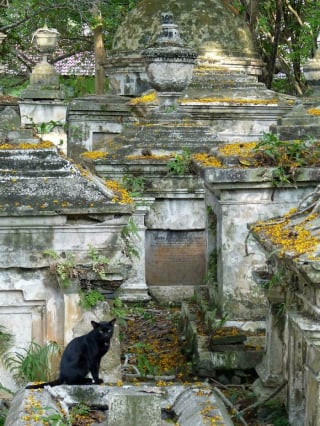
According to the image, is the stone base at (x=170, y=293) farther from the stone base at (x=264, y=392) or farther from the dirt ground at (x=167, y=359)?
the stone base at (x=264, y=392)

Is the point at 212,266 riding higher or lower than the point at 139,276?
higher

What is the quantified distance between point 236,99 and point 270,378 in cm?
889

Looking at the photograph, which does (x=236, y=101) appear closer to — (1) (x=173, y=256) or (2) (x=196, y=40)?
(2) (x=196, y=40)

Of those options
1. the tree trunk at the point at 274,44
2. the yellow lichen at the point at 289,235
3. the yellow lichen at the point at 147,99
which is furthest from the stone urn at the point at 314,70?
the tree trunk at the point at 274,44

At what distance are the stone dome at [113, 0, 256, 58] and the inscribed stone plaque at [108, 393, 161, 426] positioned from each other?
13.0 m

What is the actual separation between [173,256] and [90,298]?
5.75 metres

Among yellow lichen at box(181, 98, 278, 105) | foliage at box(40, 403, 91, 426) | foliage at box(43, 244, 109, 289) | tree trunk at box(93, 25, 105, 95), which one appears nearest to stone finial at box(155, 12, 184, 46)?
yellow lichen at box(181, 98, 278, 105)

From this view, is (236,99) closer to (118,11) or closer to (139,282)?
(139,282)

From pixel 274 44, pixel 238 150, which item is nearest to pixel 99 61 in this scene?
pixel 274 44

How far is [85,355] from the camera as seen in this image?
764 cm

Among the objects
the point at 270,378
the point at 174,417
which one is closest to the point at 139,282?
the point at 270,378

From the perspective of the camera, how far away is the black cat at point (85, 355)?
756 cm

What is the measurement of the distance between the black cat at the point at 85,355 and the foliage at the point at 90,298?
0.46 m

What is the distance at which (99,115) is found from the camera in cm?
2062
